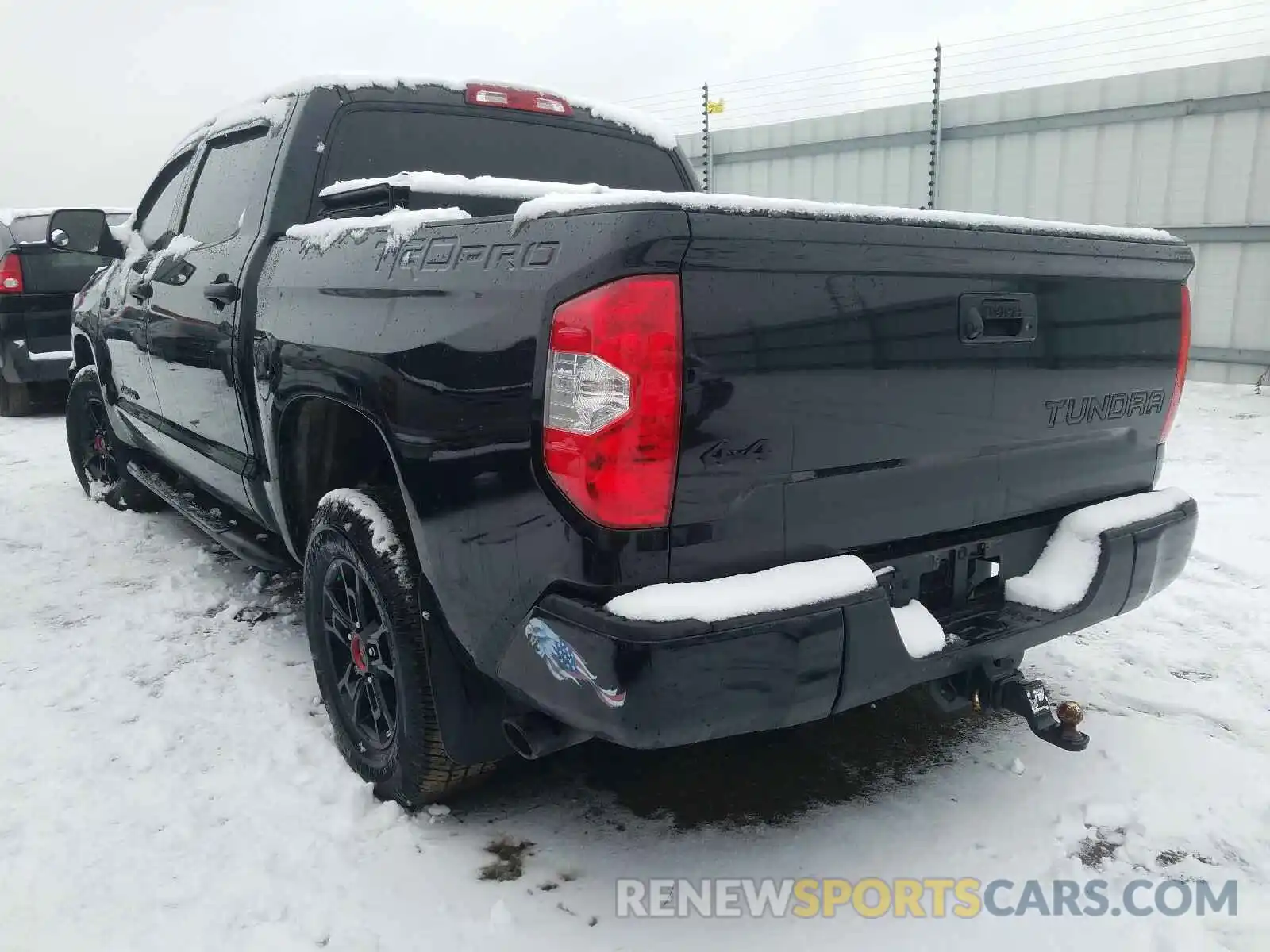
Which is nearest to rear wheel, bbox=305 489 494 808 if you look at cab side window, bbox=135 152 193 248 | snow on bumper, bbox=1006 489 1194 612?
snow on bumper, bbox=1006 489 1194 612

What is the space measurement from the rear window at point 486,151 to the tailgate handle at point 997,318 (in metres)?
1.87

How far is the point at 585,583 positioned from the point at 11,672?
269 cm

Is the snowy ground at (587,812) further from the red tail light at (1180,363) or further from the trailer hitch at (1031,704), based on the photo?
the red tail light at (1180,363)

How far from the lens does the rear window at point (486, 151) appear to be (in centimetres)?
305

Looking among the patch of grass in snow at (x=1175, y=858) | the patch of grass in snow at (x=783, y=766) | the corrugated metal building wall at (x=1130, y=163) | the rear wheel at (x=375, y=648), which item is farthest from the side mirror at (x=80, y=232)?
the corrugated metal building wall at (x=1130, y=163)

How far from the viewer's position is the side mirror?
13.6 feet

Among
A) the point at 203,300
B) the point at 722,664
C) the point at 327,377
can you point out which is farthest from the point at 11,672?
the point at 722,664

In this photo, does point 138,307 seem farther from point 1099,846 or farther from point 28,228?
point 28,228

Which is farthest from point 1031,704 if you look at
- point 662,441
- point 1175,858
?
point 662,441

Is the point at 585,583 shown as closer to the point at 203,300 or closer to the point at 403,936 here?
the point at 403,936

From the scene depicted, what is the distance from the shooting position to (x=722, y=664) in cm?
167

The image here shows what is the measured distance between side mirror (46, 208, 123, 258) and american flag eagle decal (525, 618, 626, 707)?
3548mm

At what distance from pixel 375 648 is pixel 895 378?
4.85ft

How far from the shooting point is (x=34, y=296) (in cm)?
826
